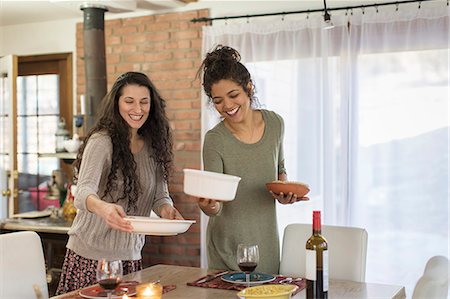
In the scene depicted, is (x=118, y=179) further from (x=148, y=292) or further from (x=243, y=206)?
(x=148, y=292)

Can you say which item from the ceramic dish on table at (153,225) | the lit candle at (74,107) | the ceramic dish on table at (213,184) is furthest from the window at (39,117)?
the ceramic dish on table at (213,184)

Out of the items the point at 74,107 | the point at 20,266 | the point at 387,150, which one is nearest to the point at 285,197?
the point at 20,266

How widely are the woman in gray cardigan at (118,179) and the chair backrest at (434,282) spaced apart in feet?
4.01

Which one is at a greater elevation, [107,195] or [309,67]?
[309,67]

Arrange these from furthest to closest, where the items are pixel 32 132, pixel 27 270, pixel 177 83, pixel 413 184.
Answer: pixel 32 132, pixel 177 83, pixel 413 184, pixel 27 270

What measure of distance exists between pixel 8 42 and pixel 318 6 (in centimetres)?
290

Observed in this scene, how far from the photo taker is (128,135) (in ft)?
9.36

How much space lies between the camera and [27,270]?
2580 millimetres

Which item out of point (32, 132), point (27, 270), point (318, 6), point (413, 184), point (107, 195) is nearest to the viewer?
point (27, 270)

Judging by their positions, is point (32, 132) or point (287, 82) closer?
point (287, 82)

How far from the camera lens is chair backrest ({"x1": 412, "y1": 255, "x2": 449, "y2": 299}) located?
180cm

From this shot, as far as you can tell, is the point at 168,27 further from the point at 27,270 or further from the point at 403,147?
the point at 27,270

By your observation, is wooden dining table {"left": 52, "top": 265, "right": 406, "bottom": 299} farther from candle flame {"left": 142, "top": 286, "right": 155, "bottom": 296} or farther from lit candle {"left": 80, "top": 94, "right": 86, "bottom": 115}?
lit candle {"left": 80, "top": 94, "right": 86, "bottom": 115}

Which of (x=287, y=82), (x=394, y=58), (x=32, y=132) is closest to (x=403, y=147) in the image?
(x=394, y=58)
